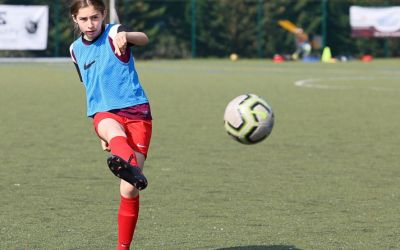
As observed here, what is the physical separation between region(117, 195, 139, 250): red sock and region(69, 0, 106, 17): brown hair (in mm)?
1282

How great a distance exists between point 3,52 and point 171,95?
17953 mm

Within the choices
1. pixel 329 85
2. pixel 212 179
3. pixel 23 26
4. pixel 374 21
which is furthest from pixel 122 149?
pixel 374 21

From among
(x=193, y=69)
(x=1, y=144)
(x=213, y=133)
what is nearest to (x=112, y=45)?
(x=1, y=144)

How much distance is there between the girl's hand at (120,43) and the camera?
271 inches

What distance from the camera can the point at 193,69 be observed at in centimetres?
3684

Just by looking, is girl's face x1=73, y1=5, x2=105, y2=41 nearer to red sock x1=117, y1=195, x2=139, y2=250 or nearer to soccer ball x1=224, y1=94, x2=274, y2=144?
red sock x1=117, y1=195, x2=139, y2=250

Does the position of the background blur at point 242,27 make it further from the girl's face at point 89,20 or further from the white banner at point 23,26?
the girl's face at point 89,20

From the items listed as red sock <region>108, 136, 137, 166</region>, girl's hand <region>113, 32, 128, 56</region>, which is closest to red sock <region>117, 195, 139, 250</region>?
red sock <region>108, 136, 137, 166</region>

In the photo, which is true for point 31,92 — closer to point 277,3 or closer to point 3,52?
point 3,52

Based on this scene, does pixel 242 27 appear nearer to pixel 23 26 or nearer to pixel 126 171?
pixel 23 26

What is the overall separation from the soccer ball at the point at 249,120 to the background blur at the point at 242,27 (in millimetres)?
36013

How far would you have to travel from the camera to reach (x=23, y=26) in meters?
39.5

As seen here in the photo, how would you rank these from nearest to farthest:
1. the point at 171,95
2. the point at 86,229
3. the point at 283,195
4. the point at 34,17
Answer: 1. the point at 86,229
2. the point at 283,195
3. the point at 171,95
4. the point at 34,17

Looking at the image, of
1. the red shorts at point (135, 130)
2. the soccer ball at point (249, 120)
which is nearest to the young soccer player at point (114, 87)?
the red shorts at point (135, 130)
